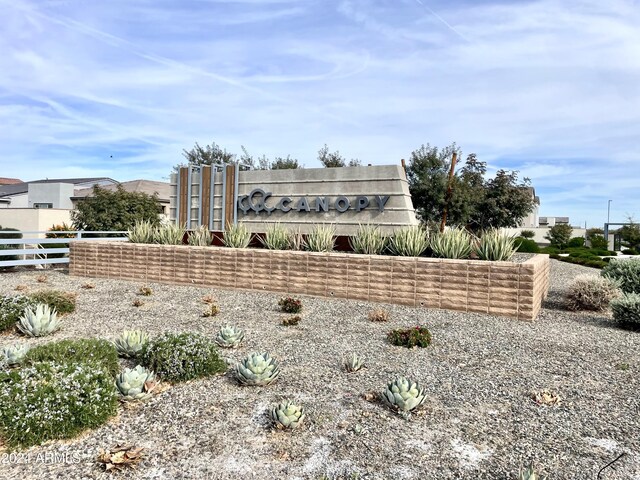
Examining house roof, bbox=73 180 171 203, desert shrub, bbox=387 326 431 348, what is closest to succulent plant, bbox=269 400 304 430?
desert shrub, bbox=387 326 431 348

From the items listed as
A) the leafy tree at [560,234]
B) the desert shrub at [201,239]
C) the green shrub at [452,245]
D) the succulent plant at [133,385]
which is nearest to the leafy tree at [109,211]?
the desert shrub at [201,239]

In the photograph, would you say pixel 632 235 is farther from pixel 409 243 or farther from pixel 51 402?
pixel 51 402

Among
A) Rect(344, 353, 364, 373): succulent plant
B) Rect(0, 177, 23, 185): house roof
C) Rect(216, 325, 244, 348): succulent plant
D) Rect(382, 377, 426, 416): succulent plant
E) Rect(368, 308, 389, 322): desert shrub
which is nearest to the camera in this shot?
Rect(382, 377, 426, 416): succulent plant

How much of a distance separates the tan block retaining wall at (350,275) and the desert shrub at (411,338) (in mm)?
2242

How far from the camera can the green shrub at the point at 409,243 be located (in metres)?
9.69

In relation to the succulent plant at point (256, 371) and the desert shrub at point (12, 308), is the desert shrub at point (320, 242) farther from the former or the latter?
the succulent plant at point (256, 371)

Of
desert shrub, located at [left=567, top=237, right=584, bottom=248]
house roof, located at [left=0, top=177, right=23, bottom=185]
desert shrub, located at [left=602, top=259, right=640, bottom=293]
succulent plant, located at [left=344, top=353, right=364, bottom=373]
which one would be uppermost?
house roof, located at [left=0, top=177, right=23, bottom=185]

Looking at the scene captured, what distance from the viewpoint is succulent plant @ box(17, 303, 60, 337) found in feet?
22.8

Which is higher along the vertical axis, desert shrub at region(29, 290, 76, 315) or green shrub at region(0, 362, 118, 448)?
desert shrub at region(29, 290, 76, 315)

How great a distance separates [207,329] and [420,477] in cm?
459

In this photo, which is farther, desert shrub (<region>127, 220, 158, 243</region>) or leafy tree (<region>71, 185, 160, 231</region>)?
leafy tree (<region>71, 185, 160, 231</region>)

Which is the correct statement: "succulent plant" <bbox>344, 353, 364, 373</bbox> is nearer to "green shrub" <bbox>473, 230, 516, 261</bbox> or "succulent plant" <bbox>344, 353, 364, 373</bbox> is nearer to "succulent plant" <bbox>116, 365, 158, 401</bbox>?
"succulent plant" <bbox>116, 365, 158, 401</bbox>

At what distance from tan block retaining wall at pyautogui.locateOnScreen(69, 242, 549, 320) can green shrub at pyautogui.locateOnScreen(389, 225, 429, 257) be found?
671 millimetres

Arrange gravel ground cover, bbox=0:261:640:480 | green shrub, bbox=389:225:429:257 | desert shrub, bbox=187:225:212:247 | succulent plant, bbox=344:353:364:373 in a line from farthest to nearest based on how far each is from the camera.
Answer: desert shrub, bbox=187:225:212:247
green shrub, bbox=389:225:429:257
succulent plant, bbox=344:353:364:373
gravel ground cover, bbox=0:261:640:480
